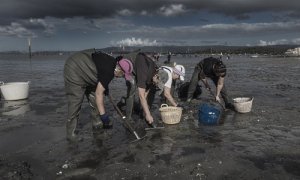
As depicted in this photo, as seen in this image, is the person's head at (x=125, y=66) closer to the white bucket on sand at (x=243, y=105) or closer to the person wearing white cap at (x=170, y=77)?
the person wearing white cap at (x=170, y=77)

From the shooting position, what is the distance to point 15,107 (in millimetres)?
12844

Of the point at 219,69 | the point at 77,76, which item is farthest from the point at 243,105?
the point at 77,76

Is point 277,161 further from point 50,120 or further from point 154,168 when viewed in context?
point 50,120

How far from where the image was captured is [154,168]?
20.9 feet

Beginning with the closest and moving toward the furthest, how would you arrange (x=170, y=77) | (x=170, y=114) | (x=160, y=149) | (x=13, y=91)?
(x=160, y=149) → (x=170, y=114) → (x=170, y=77) → (x=13, y=91)

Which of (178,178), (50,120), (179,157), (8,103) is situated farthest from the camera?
(8,103)

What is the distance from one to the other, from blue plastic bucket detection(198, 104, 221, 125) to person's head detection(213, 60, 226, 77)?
5.82 ft

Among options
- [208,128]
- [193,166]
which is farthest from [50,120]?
[193,166]

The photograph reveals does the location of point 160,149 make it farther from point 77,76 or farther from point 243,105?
point 243,105

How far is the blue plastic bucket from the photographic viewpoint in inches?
368

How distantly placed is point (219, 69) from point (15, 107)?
7.41m

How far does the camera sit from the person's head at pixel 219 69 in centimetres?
1084

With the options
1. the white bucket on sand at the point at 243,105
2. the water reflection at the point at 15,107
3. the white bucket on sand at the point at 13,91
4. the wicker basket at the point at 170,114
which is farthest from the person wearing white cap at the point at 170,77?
the white bucket on sand at the point at 13,91

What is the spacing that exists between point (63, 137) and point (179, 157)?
3.11 m
